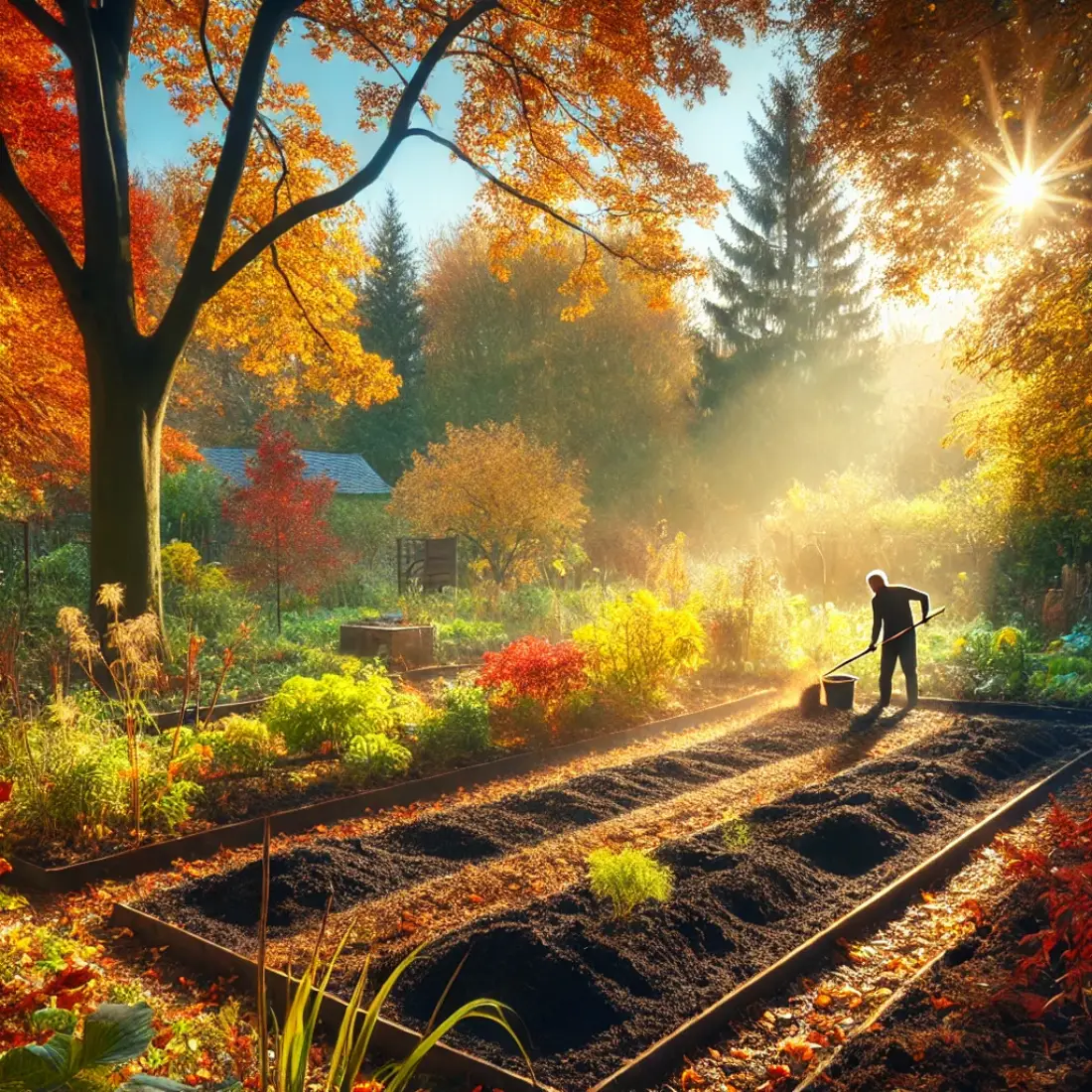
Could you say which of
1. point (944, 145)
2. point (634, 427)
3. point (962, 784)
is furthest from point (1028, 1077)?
point (634, 427)

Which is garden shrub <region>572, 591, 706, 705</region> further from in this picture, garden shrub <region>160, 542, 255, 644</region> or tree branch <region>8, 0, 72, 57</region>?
tree branch <region>8, 0, 72, 57</region>

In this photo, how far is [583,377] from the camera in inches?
1096

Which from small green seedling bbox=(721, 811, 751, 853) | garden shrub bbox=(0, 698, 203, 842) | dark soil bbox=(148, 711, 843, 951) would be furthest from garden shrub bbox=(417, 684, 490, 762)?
small green seedling bbox=(721, 811, 751, 853)

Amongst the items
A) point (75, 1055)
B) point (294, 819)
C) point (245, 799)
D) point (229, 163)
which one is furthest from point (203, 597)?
point (75, 1055)

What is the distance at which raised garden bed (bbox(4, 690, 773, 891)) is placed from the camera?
471 cm

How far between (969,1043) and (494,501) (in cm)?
1418

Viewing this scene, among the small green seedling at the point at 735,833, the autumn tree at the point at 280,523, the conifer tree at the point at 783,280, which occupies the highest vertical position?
the conifer tree at the point at 783,280

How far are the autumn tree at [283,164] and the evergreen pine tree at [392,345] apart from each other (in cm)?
1727

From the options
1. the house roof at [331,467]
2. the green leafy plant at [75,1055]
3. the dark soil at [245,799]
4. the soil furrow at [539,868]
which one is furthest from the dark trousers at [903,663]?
the house roof at [331,467]

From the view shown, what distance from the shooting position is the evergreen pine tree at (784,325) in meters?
27.9

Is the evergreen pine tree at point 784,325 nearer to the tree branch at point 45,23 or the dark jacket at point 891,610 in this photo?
the dark jacket at point 891,610

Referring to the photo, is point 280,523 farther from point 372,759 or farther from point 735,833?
point 735,833

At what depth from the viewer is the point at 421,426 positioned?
30000 millimetres

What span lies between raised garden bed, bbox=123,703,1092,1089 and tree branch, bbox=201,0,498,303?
592 centimetres
